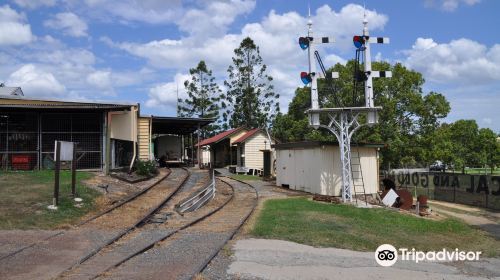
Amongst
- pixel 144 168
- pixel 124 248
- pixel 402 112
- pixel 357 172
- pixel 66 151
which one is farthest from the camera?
pixel 402 112

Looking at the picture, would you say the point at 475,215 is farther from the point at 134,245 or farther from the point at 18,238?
the point at 18,238

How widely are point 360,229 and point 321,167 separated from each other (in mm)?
8296

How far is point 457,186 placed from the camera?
24.9 meters

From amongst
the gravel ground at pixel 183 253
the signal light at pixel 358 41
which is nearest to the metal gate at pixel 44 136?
the gravel ground at pixel 183 253

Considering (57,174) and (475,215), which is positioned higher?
(57,174)

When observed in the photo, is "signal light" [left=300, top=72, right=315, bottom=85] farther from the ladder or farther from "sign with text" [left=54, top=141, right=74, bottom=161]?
"sign with text" [left=54, top=141, right=74, bottom=161]

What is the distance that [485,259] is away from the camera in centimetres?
1059

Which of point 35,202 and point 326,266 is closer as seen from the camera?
point 326,266

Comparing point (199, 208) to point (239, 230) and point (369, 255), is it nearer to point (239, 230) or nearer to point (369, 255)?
point (239, 230)

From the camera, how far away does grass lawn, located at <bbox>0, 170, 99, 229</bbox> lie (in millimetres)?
11812

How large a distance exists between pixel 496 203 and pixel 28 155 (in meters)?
21.2

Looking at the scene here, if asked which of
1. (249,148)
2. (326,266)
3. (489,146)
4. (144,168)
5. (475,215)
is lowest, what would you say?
(475,215)

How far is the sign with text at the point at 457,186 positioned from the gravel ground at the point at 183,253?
13594mm

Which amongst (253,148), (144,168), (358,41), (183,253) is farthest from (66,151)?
(253,148)
